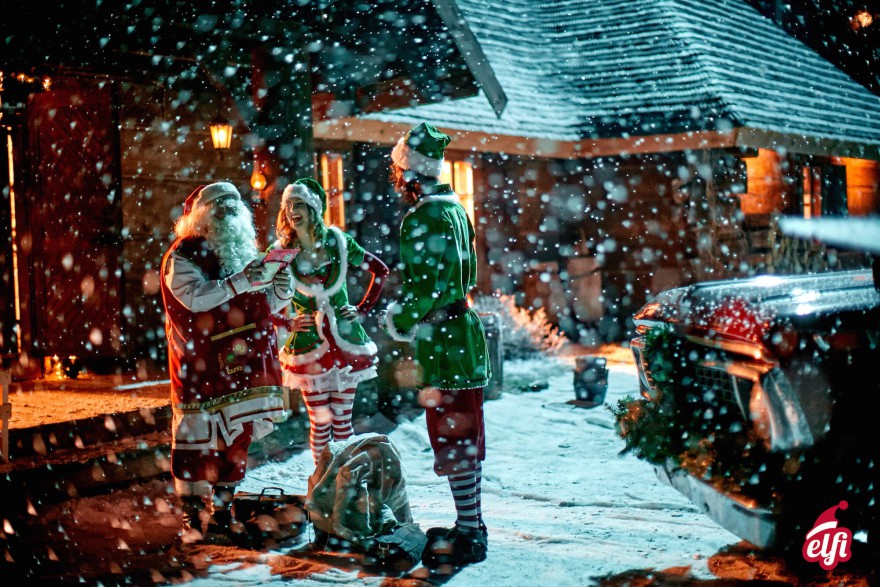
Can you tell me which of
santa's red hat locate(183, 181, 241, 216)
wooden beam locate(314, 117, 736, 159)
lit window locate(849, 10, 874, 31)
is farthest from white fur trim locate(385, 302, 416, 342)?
lit window locate(849, 10, 874, 31)

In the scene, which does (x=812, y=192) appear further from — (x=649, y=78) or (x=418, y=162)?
(x=418, y=162)

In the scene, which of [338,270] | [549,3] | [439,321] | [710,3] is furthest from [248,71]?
[710,3]

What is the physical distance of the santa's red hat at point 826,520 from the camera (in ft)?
10.7

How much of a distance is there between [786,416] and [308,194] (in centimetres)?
303

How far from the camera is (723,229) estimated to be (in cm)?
1145

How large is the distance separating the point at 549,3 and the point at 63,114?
9571mm

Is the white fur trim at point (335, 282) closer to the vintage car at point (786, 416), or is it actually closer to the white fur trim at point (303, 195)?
the white fur trim at point (303, 195)

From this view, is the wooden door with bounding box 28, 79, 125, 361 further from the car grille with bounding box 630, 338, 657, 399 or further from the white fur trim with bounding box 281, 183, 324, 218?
the car grille with bounding box 630, 338, 657, 399

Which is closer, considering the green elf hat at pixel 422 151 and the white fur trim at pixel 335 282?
the green elf hat at pixel 422 151

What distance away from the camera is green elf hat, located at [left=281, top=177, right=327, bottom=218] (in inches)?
196

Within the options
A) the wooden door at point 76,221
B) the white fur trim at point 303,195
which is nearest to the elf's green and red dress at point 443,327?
the white fur trim at point 303,195

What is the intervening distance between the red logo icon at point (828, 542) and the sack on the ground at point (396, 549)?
185 centimetres

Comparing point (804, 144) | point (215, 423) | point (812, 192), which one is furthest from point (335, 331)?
point (812, 192)

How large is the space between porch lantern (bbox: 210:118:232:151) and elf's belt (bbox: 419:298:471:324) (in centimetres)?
480
